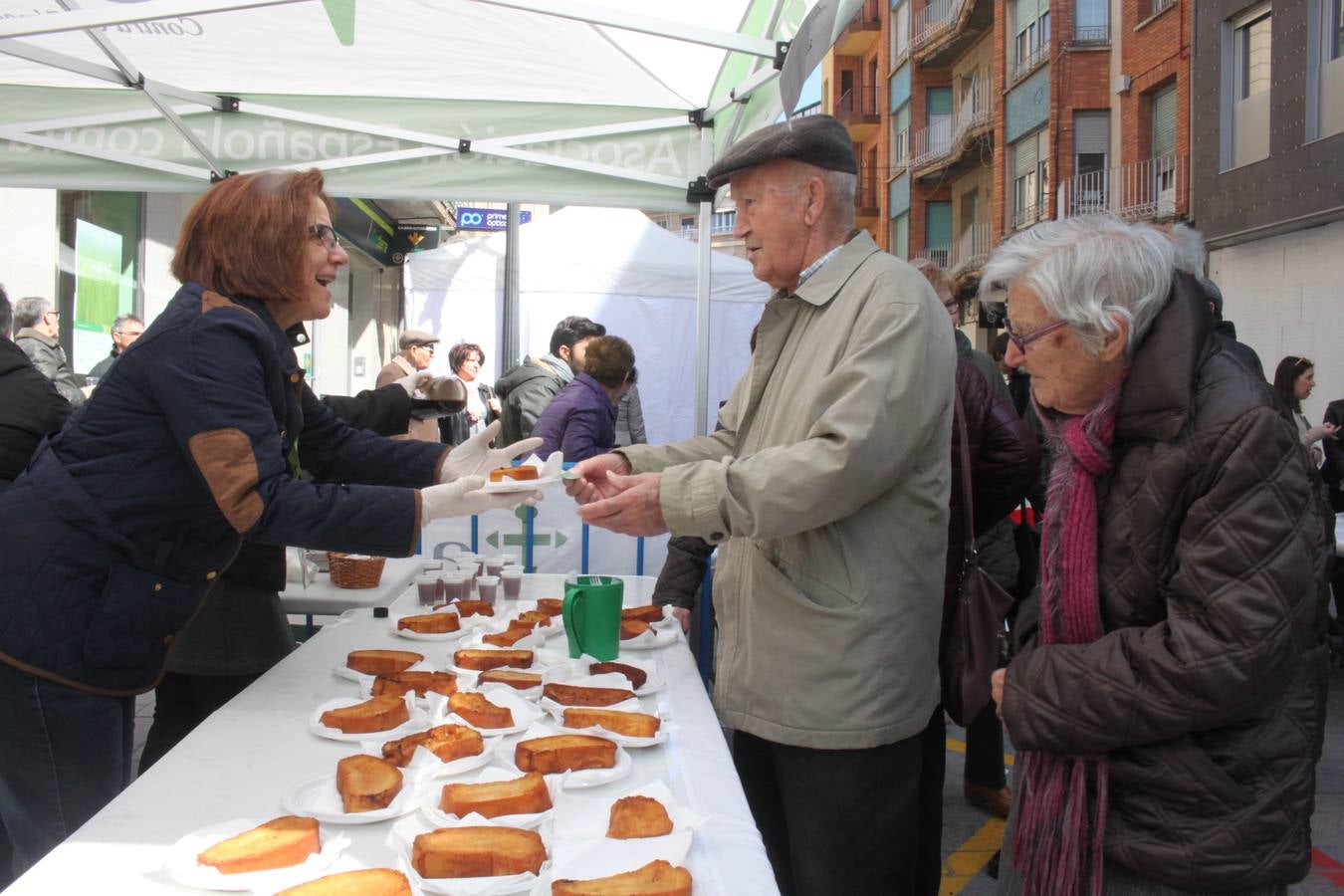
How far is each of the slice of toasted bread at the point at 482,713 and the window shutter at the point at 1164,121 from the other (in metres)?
19.7

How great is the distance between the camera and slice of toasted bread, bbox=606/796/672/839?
1479 millimetres

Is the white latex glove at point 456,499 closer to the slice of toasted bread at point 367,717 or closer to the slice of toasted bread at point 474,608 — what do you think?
the slice of toasted bread at point 367,717

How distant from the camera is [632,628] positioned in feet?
8.50

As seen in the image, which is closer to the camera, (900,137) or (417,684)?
(417,684)

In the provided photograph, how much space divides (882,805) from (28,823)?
65.9 inches

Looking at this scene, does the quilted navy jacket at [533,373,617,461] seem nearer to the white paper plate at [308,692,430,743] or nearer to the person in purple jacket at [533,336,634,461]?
the person in purple jacket at [533,336,634,461]

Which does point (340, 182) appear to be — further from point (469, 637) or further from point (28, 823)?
point (28, 823)

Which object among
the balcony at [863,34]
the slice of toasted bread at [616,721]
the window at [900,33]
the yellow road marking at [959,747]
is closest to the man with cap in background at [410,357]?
the yellow road marking at [959,747]

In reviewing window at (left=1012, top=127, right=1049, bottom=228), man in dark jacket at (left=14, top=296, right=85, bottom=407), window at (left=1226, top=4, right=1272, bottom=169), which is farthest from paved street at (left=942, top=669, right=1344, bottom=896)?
window at (left=1012, top=127, right=1049, bottom=228)

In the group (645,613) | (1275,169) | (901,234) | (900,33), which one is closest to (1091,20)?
(1275,169)

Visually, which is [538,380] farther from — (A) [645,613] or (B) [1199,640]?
(B) [1199,640]

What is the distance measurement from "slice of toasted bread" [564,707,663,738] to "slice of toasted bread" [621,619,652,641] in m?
0.61

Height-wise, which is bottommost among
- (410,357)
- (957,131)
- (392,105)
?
(410,357)

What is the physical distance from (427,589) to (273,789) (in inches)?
53.6
